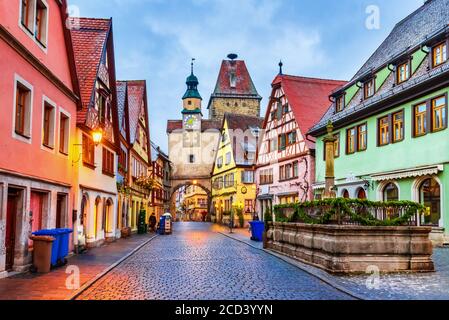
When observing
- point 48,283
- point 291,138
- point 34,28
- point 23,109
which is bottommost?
point 48,283

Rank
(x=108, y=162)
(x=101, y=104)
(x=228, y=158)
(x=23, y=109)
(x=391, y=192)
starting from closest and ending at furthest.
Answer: (x=23, y=109) < (x=101, y=104) < (x=391, y=192) < (x=108, y=162) < (x=228, y=158)

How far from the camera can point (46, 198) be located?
1566 cm

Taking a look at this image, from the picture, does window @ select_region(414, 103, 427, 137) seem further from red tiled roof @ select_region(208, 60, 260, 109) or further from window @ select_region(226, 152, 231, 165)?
red tiled roof @ select_region(208, 60, 260, 109)

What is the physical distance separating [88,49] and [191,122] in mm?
61452

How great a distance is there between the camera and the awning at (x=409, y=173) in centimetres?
1994

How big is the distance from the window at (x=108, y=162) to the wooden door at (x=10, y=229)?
35.6 ft

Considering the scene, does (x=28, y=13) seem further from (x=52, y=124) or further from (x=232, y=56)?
(x=232, y=56)

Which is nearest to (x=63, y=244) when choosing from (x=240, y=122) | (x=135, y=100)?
(x=135, y=100)

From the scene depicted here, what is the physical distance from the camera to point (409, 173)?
2159cm

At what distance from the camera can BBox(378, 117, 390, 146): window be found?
23984mm

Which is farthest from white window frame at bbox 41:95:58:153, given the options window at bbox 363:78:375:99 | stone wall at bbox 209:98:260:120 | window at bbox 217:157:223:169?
stone wall at bbox 209:98:260:120

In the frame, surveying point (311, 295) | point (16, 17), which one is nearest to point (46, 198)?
point (16, 17)

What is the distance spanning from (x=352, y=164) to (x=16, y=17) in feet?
62.2
